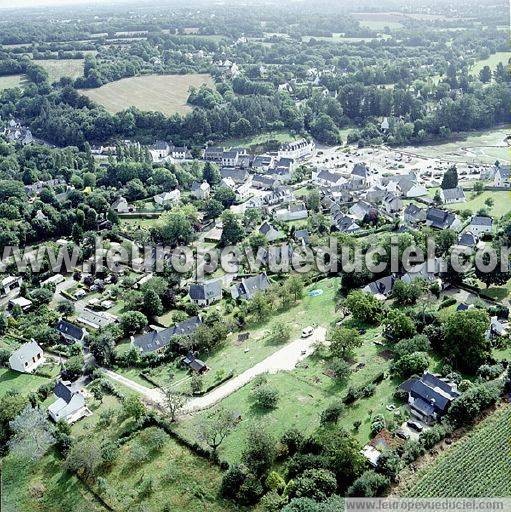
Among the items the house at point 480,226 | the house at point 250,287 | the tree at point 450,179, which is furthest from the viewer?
the tree at point 450,179

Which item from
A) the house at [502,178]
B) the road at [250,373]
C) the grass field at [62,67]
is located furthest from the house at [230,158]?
the grass field at [62,67]

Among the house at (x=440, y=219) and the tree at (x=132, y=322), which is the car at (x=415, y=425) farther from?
the house at (x=440, y=219)

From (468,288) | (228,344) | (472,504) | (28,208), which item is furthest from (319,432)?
(28,208)

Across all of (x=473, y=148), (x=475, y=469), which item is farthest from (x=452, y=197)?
(x=475, y=469)

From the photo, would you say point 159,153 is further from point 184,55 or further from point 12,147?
point 184,55

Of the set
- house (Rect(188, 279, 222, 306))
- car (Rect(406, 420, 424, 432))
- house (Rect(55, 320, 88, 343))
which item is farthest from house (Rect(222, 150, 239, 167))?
car (Rect(406, 420, 424, 432))

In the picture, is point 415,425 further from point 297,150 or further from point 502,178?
point 297,150
